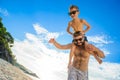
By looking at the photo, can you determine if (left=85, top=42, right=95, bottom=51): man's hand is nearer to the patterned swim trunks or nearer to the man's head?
the man's head

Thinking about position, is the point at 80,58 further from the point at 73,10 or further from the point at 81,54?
the point at 73,10

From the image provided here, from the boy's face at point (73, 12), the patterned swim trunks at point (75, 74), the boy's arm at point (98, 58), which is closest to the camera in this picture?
the patterned swim trunks at point (75, 74)

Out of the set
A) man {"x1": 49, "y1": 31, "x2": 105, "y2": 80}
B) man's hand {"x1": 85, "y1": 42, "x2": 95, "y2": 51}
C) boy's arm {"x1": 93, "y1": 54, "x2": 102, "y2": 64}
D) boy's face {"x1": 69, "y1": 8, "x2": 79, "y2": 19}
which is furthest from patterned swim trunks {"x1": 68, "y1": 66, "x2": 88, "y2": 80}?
boy's face {"x1": 69, "y1": 8, "x2": 79, "y2": 19}

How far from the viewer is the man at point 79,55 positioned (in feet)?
26.1

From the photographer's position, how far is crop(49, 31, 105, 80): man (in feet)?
26.1

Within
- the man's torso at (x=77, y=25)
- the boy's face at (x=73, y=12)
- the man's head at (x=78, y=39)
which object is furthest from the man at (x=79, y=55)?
the boy's face at (x=73, y=12)

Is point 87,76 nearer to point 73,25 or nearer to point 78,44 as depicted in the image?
point 78,44

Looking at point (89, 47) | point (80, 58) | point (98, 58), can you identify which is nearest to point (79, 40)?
point (89, 47)

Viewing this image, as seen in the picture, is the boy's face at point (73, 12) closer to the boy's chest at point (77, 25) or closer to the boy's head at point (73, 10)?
the boy's head at point (73, 10)

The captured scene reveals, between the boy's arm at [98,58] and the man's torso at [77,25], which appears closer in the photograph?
the boy's arm at [98,58]

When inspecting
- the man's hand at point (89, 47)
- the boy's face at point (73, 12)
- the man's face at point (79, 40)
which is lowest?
the man's hand at point (89, 47)

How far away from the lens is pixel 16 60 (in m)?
32.4

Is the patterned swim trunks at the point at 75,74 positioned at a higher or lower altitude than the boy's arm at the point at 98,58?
lower

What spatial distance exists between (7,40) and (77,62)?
78.8 feet
